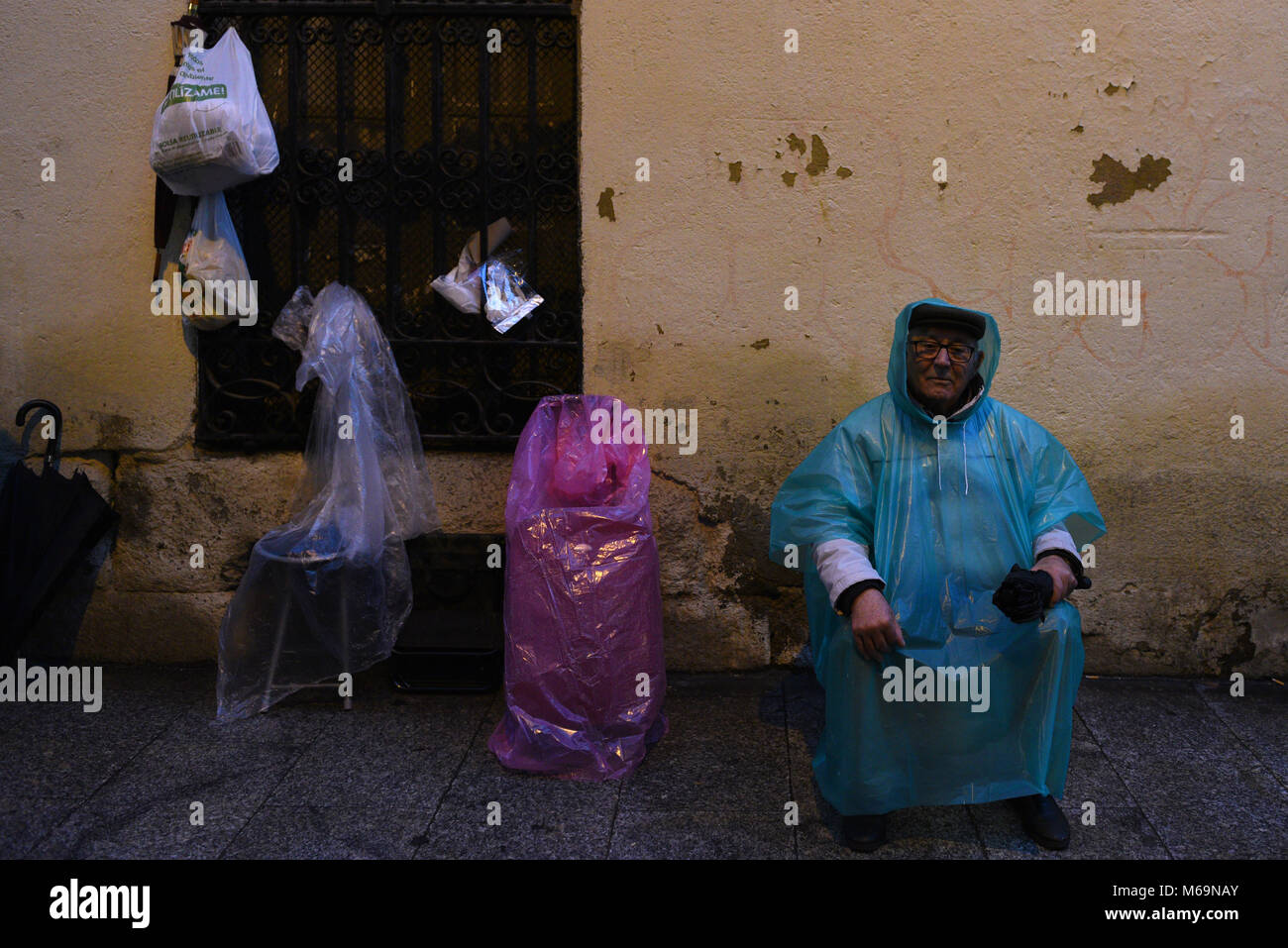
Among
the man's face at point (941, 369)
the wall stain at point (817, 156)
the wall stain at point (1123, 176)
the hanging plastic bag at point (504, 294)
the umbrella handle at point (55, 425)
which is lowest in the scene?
the umbrella handle at point (55, 425)

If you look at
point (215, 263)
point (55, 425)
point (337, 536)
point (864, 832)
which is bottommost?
point (864, 832)

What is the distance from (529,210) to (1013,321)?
1789 millimetres

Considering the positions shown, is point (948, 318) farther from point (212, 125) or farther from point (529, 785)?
point (212, 125)

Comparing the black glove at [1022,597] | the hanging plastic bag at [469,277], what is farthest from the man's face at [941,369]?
the hanging plastic bag at [469,277]

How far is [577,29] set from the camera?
4012 mm

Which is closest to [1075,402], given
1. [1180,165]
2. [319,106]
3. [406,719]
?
[1180,165]

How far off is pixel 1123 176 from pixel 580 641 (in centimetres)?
248

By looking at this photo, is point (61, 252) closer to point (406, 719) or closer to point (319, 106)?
point (319, 106)

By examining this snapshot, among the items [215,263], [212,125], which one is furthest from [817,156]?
[215,263]

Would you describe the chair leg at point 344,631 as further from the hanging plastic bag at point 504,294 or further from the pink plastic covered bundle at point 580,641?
the hanging plastic bag at point 504,294

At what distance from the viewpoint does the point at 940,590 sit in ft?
10.1

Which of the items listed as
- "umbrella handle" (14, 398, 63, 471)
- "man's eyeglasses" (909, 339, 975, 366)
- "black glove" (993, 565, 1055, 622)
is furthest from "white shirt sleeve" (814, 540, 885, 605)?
"umbrella handle" (14, 398, 63, 471)

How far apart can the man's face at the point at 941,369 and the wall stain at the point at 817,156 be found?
1062mm

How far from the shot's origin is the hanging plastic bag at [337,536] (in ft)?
12.3
